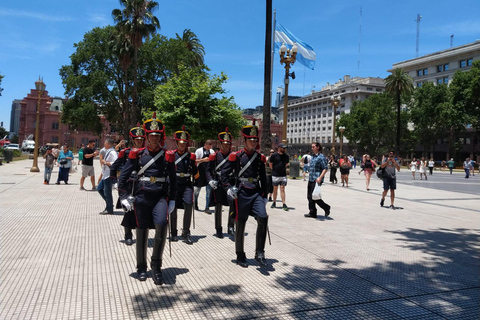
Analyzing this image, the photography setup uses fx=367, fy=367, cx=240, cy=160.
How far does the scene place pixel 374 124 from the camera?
2817 inches

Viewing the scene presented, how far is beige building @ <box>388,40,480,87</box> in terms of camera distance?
68.1 metres

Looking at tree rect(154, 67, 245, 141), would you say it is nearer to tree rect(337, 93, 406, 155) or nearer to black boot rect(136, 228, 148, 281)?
black boot rect(136, 228, 148, 281)

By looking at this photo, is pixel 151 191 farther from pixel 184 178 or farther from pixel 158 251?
pixel 184 178

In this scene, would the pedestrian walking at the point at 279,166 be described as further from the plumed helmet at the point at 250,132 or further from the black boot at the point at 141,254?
the black boot at the point at 141,254

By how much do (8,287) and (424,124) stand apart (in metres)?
68.1

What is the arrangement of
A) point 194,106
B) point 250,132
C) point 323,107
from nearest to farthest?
point 250,132 → point 194,106 → point 323,107

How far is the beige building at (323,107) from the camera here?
358 feet

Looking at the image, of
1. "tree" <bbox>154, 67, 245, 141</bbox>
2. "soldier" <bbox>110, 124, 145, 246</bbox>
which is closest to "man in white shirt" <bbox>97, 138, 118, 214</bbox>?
"soldier" <bbox>110, 124, 145, 246</bbox>

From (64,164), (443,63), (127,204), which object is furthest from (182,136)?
(443,63)

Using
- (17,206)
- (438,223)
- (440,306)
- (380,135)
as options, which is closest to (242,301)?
(440,306)

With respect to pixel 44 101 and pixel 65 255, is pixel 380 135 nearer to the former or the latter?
pixel 65 255

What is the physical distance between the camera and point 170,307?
378cm

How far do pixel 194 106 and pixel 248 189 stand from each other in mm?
27716

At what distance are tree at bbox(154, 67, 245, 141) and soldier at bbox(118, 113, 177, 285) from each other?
87.5 feet
